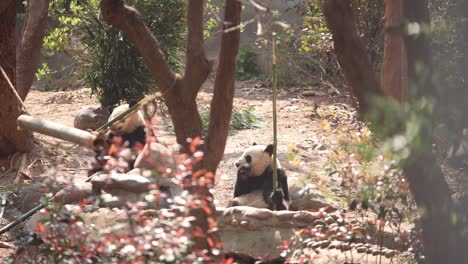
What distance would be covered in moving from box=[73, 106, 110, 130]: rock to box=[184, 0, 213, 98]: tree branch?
18.2 ft

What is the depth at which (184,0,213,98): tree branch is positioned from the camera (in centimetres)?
423

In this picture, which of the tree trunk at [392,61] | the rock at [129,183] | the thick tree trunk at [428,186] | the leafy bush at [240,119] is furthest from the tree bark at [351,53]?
the leafy bush at [240,119]

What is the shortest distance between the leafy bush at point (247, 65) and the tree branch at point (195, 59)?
9.83 metres

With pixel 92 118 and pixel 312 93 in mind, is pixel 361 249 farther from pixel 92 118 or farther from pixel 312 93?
A: pixel 312 93

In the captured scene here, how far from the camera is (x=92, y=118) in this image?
31.8 ft

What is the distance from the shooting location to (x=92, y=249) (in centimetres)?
363

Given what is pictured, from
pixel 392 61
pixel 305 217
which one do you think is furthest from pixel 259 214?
pixel 392 61

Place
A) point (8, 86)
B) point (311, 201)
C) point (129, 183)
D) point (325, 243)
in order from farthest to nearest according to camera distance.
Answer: point (8, 86), point (311, 201), point (129, 183), point (325, 243)

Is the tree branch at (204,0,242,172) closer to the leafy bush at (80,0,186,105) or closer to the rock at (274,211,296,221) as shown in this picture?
the rock at (274,211,296,221)

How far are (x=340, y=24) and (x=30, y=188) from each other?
3.77 meters

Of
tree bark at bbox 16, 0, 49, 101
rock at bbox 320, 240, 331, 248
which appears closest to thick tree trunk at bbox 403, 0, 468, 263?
rock at bbox 320, 240, 331, 248

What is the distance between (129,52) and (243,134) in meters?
1.70

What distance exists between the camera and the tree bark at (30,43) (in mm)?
8438

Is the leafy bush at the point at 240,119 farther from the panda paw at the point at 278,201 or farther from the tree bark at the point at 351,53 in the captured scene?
the tree bark at the point at 351,53
